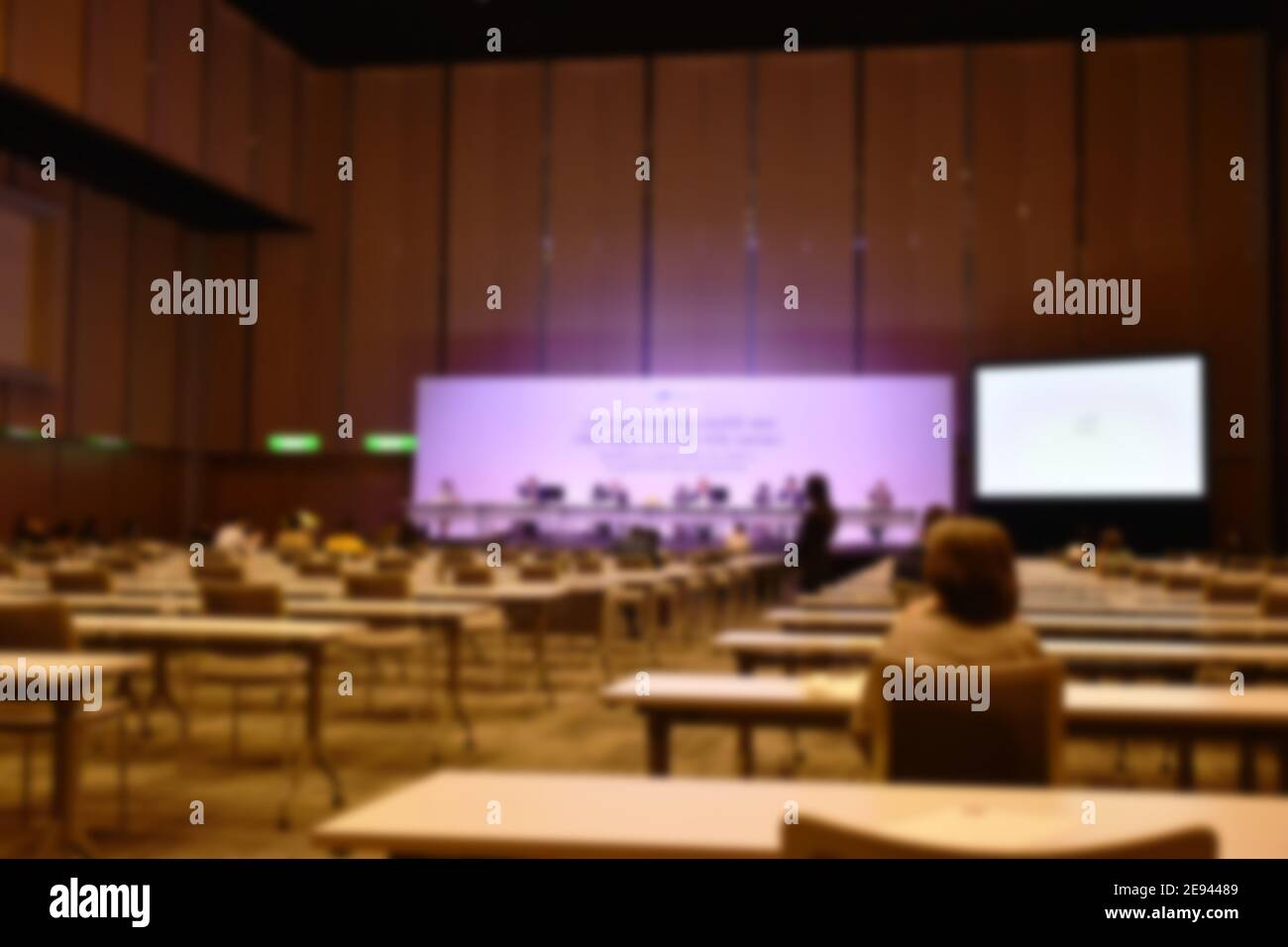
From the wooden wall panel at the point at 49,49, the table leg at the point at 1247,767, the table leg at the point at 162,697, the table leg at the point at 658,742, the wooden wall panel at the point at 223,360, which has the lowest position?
the table leg at the point at 162,697

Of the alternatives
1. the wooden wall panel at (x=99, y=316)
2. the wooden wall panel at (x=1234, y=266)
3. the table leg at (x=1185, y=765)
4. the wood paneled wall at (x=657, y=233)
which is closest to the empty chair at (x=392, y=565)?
the table leg at (x=1185, y=765)

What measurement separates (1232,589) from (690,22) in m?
13.3

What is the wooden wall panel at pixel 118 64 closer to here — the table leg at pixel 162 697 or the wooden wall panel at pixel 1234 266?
the table leg at pixel 162 697

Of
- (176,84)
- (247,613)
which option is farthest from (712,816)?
(176,84)

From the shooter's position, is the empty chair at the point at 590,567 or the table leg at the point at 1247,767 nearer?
the table leg at the point at 1247,767

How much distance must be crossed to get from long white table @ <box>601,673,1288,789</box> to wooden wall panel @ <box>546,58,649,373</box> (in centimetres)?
1499

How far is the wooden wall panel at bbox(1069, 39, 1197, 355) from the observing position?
54.9ft

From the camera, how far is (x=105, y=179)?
16.0 metres

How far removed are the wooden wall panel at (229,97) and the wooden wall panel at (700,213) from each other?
5552 mm

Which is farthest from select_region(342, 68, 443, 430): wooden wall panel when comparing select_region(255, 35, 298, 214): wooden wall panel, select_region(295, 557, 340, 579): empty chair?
select_region(295, 557, 340, 579): empty chair

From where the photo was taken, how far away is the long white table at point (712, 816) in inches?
64.4

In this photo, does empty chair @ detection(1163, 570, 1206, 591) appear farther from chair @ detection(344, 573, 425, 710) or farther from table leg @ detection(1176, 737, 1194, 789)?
chair @ detection(344, 573, 425, 710)

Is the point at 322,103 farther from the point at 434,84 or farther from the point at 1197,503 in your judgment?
the point at 1197,503
